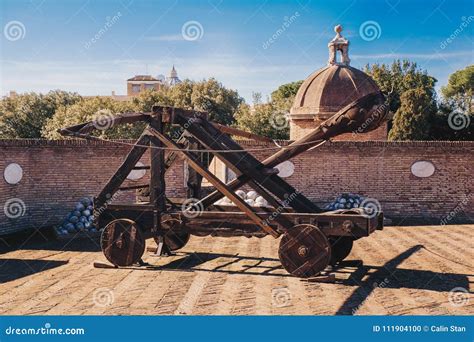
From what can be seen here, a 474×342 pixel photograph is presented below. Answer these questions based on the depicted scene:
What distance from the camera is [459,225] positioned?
516 inches

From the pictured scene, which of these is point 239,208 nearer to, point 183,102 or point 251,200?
point 251,200

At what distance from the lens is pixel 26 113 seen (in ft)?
138

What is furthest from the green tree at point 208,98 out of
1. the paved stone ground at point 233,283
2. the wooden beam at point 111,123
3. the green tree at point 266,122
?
the wooden beam at point 111,123

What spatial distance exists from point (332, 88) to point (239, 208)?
13154 millimetres

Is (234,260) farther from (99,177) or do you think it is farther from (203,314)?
(99,177)

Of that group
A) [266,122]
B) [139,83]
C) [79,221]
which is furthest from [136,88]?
[79,221]

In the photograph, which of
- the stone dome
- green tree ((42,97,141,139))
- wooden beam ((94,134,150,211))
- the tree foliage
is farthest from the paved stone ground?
the tree foliage

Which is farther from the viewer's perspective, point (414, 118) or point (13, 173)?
point (414, 118)

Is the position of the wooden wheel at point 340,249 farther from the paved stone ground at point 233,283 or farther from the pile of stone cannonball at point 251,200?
the pile of stone cannonball at point 251,200

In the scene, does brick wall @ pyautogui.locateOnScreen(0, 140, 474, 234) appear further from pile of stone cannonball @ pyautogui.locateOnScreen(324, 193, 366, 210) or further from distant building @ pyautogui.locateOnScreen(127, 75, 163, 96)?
distant building @ pyautogui.locateOnScreen(127, 75, 163, 96)

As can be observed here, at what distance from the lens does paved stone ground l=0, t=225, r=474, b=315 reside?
20.0ft

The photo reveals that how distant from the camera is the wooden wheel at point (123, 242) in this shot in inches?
316

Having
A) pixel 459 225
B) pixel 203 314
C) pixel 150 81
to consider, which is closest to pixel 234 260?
pixel 203 314

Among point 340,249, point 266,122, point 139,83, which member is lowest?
point 340,249
